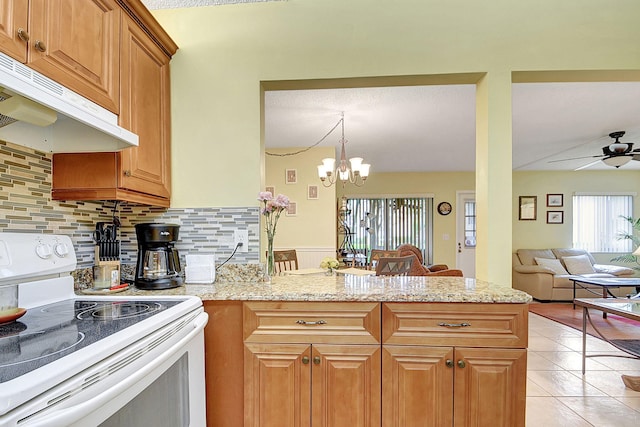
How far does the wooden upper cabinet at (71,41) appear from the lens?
1.06m

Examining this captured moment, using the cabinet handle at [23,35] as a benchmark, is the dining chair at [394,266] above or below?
below

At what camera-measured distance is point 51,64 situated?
3.89 ft

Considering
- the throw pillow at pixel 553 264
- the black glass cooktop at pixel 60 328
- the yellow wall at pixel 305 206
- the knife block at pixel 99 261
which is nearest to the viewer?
the black glass cooktop at pixel 60 328

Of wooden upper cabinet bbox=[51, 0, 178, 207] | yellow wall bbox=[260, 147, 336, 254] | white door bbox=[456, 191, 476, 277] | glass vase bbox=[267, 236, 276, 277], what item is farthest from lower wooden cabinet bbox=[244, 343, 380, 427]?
white door bbox=[456, 191, 476, 277]

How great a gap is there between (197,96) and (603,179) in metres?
8.10

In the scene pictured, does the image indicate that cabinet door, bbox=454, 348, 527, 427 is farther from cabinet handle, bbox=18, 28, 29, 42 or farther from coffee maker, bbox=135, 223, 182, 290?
cabinet handle, bbox=18, 28, 29, 42

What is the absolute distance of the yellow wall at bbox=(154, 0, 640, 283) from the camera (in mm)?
1872

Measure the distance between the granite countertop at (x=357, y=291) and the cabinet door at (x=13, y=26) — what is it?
42.1 inches

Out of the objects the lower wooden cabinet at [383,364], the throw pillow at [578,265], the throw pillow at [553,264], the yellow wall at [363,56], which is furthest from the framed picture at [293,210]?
the throw pillow at [578,265]

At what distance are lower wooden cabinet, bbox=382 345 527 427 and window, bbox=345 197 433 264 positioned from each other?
231 inches

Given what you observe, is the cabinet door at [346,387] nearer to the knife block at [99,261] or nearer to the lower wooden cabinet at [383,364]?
the lower wooden cabinet at [383,364]

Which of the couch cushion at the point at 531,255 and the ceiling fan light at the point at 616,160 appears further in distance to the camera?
the couch cushion at the point at 531,255

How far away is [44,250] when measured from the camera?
136 cm

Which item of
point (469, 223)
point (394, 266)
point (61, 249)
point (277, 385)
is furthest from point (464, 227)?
point (61, 249)
